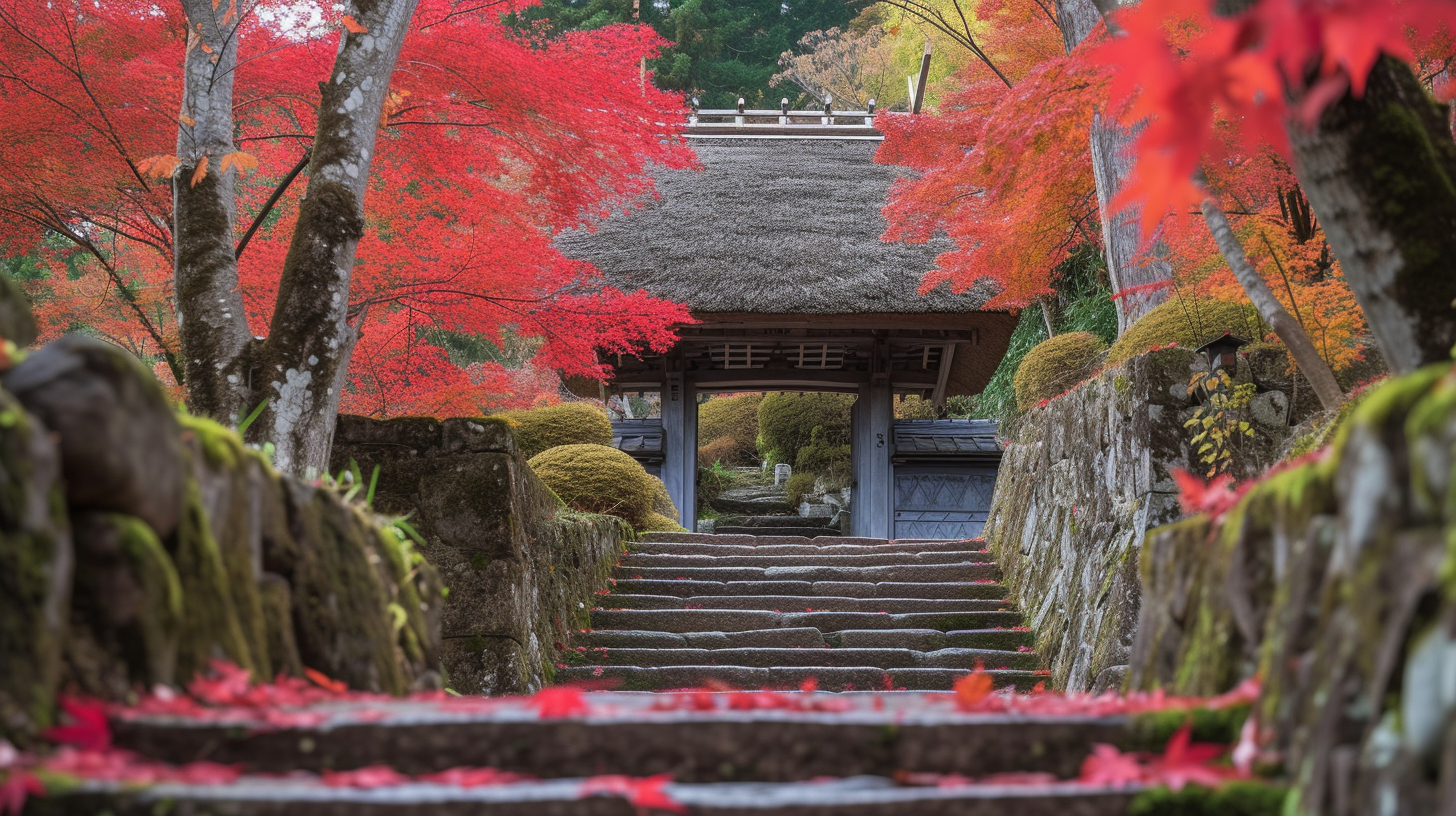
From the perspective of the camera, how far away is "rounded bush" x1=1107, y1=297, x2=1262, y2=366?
5.86 meters

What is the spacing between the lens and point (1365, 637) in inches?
53.0

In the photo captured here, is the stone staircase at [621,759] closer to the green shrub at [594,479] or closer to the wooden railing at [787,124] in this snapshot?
the green shrub at [594,479]

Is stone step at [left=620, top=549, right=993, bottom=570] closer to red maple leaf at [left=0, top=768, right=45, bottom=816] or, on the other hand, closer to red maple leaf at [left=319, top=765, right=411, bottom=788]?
red maple leaf at [left=319, top=765, right=411, bottom=788]

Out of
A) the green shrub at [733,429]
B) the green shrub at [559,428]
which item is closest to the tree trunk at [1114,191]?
→ the green shrub at [559,428]

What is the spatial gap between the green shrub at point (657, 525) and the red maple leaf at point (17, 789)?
7841 millimetres

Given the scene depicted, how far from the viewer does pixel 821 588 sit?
7637 mm

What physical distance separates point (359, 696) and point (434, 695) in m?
0.28

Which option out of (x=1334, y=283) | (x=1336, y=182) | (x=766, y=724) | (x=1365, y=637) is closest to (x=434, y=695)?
(x=766, y=724)

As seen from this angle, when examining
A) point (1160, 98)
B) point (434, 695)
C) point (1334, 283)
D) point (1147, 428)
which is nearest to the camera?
point (1160, 98)

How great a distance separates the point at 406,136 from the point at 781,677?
147 inches

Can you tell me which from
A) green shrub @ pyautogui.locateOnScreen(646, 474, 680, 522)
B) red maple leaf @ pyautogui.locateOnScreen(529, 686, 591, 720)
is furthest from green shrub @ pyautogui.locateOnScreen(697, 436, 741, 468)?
red maple leaf @ pyautogui.locateOnScreen(529, 686, 591, 720)

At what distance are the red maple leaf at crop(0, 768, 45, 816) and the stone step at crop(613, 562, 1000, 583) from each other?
6.72m

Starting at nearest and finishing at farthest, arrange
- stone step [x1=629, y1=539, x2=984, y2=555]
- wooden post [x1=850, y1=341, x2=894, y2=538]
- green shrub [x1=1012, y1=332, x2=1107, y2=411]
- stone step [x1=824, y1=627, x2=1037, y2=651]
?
1. stone step [x1=824, y1=627, x2=1037, y2=651]
2. green shrub [x1=1012, y1=332, x2=1107, y2=411]
3. stone step [x1=629, y1=539, x2=984, y2=555]
4. wooden post [x1=850, y1=341, x2=894, y2=538]

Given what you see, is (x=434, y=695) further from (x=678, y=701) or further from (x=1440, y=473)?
(x=1440, y=473)
